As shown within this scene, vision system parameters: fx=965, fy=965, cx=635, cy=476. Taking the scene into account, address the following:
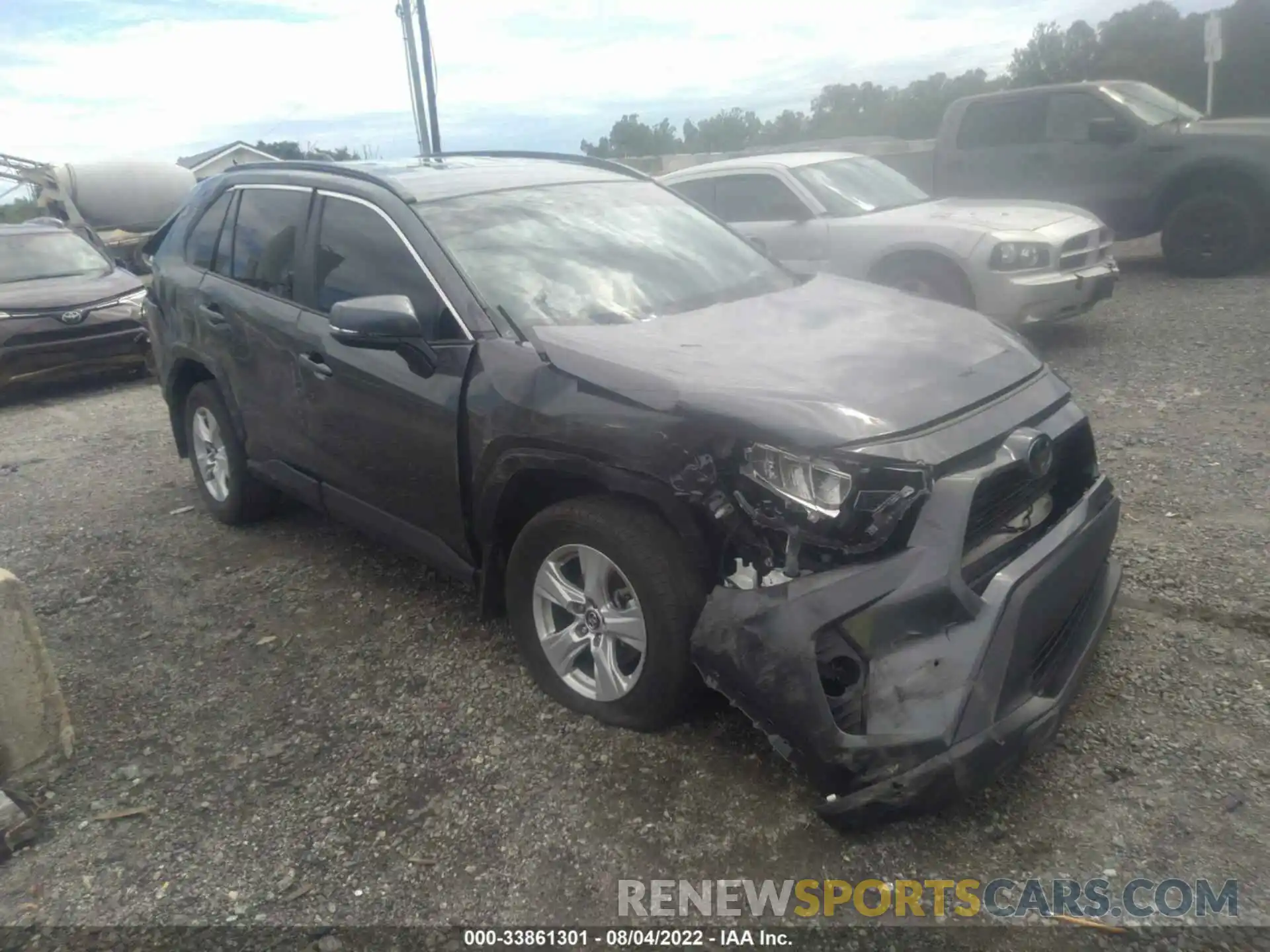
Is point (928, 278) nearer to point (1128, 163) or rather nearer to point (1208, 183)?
point (1128, 163)

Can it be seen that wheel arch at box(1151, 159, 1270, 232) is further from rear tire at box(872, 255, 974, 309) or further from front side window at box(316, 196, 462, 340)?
front side window at box(316, 196, 462, 340)

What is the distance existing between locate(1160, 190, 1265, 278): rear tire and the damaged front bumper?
8.85 meters

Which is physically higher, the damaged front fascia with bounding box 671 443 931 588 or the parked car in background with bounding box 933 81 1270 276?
the parked car in background with bounding box 933 81 1270 276

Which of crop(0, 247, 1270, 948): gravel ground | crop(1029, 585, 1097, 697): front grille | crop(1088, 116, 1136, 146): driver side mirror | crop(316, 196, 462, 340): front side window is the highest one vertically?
crop(1088, 116, 1136, 146): driver side mirror

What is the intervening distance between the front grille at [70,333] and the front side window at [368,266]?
6.28 metres

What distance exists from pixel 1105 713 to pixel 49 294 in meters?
9.54

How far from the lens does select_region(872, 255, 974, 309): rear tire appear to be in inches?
288

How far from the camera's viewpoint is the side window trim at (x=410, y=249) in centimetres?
330

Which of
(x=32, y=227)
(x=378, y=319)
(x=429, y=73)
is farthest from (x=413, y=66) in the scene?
(x=378, y=319)

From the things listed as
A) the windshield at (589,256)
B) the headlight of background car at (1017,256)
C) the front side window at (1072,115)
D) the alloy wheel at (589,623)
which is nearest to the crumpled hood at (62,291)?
the windshield at (589,256)

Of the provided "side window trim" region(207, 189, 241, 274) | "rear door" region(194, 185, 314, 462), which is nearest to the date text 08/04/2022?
"rear door" region(194, 185, 314, 462)

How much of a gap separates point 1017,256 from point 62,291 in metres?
8.56

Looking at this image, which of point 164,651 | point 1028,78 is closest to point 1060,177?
point 164,651

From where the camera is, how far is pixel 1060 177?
10180mm
